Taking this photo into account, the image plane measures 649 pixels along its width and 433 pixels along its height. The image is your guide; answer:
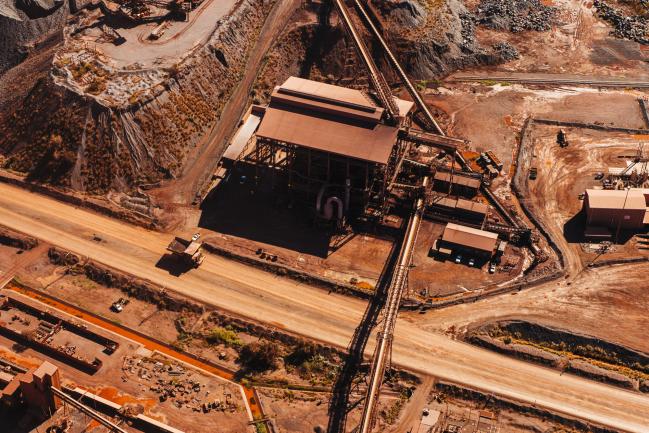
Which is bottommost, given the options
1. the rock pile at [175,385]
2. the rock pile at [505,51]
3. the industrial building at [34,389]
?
the industrial building at [34,389]

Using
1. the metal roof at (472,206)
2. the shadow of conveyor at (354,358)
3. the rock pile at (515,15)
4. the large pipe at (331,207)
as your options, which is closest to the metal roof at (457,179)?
the metal roof at (472,206)

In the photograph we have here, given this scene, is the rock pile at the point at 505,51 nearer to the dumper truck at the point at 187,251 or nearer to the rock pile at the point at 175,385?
the dumper truck at the point at 187,251

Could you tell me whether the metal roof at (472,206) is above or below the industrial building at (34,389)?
above

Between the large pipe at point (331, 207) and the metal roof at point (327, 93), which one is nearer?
the large pipe at point (331, 207)

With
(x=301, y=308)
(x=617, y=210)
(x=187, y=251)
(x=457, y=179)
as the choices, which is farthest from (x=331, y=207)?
(x=617, y=210)

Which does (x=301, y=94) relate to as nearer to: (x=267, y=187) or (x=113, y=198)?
(x=267, y=187)

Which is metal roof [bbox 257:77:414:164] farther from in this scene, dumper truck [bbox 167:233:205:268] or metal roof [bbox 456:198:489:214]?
dumper truck [bbox 167:233:205:268]

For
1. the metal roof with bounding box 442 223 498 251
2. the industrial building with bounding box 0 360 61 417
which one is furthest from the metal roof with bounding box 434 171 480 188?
the industrial building with bounding box 0 360 61 417
